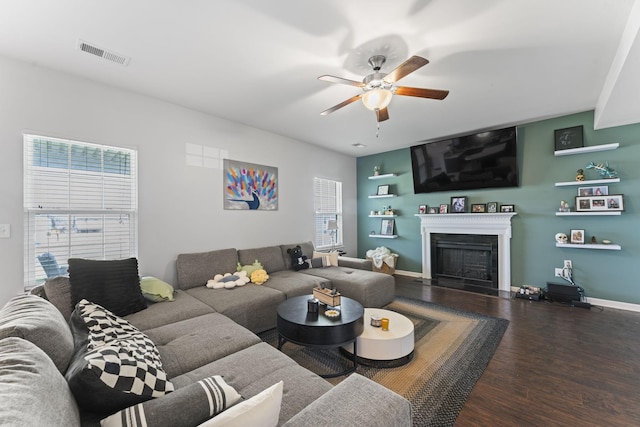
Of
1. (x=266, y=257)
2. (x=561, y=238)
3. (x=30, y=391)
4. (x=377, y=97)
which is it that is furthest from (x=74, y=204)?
(x=561, y=238)

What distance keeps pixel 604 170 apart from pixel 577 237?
3.08 feet

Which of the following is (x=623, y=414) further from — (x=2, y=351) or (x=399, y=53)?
(x=2, y=351)

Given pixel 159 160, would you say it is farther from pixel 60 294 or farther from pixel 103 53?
pixel 60 294

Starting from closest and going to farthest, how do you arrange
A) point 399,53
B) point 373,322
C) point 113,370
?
point 113,370 < point 399,53 < point 373,322

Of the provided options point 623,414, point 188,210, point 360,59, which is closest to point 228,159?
point 188,210

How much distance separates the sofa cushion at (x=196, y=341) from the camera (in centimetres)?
155

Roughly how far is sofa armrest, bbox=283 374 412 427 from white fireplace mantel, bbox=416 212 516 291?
4.12 meters

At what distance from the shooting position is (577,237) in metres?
3.67

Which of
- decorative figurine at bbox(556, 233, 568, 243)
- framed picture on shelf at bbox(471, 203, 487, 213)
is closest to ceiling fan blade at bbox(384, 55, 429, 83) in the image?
framed picture on shelf at bbox(471, 203, 487, 213)

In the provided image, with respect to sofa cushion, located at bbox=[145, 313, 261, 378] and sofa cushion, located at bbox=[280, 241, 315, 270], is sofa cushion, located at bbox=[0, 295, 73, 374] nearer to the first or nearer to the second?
sofa cushion, located at bbox=[145, 313, 261, 378]

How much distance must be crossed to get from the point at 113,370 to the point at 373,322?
6.60ft

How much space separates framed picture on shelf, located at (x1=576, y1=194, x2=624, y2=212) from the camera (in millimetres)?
3389

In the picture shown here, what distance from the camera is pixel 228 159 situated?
12.5ft

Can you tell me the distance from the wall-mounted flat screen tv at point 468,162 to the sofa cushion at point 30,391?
17.0 feet
